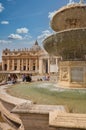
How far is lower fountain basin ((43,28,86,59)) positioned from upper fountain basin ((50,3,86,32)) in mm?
1569

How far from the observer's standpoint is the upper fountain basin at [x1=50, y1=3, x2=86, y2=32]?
9.48 m

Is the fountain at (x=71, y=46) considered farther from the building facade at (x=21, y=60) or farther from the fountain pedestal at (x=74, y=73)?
the building facade at (x=21, y=60)

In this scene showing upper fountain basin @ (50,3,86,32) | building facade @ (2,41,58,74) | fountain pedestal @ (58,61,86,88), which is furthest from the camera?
building facade @ (2,41,58,74)

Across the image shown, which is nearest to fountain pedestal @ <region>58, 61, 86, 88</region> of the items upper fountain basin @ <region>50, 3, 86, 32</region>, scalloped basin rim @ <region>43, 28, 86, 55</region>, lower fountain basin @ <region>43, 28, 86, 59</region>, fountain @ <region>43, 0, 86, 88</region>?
fountain @ <region>43, 0, 86, 88</region>

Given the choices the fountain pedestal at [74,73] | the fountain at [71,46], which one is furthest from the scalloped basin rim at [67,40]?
the fountain pedestal at [74,73]

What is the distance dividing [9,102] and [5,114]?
651 millimetres

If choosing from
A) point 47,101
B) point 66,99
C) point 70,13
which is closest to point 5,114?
point 47,101

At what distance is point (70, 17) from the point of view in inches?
398

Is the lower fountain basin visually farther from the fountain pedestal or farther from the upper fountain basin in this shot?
the upper fountain basin

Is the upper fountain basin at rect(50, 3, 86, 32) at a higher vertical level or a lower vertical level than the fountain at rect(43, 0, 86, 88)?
higher

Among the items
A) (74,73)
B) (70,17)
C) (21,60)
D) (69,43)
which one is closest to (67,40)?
(69,43)

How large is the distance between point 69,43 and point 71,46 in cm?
21

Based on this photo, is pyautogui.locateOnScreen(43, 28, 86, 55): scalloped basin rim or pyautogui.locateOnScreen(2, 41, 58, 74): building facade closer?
pyautogui.locateOnScreen(43, 28, 86, 55): scalloped basin rim

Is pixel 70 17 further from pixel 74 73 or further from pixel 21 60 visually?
pixel 21 60
